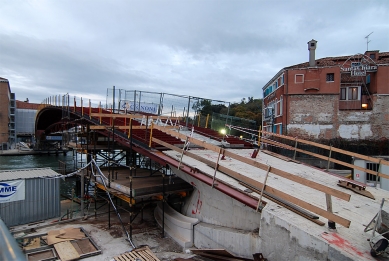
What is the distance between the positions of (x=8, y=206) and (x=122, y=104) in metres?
10.4

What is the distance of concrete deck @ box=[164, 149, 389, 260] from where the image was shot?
5410 millimetres

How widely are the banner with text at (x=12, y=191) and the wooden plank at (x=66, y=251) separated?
4.94 m

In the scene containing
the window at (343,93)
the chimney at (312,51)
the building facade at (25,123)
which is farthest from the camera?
the building facade at (25,123)

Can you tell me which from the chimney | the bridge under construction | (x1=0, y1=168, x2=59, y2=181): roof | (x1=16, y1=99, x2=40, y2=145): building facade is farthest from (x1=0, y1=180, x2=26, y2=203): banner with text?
(x1=16, y1=99, x2=40, y2=145): building facade

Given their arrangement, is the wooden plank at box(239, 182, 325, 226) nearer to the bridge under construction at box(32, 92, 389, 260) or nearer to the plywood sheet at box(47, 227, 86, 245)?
the bridge under construction at box(32, 92, 389, 260)

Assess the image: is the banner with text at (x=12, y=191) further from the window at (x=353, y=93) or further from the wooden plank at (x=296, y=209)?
the window at (x=353, y=93)

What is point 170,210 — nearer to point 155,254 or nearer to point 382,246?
point 155,254

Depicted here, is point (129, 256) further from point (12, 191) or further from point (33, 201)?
point (12, 191)

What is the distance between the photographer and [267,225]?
6539mm

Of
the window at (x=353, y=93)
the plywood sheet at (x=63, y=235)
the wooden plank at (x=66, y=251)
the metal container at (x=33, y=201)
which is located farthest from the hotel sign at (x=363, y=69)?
the wooden plank at (x=66, y=251)

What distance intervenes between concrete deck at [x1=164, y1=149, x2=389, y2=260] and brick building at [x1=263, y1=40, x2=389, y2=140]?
2323 centimetres

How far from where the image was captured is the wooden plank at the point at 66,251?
8852mm

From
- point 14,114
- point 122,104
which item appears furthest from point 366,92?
point 14,114

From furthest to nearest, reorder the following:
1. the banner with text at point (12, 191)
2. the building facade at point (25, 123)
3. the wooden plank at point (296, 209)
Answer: the building facade at point (25, 123), the banner with text at point (12, 191), the wooden plank at point (296, 209)
